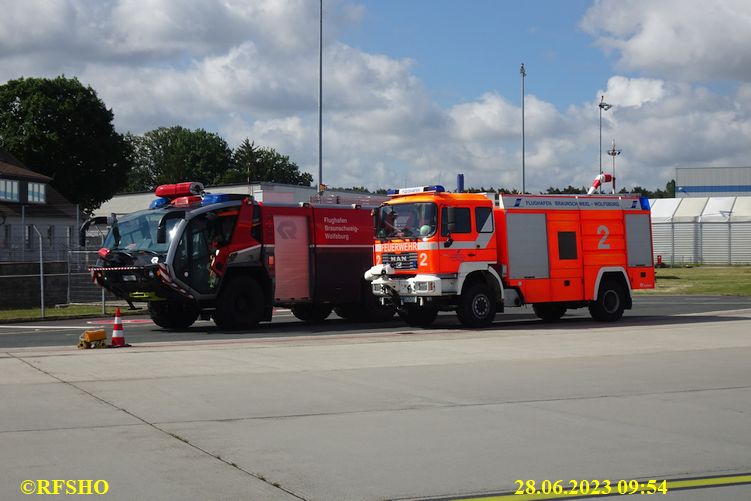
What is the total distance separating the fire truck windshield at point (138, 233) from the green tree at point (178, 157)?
3528 inches

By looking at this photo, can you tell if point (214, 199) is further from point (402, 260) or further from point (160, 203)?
point (402, 260)

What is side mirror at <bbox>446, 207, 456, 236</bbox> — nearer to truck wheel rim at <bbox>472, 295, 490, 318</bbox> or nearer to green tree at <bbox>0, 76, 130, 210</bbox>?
truck wheel rim at <bbox>472, 295, 490, 318</bbox>

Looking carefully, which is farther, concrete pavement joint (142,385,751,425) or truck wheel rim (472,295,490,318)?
truck wheel rim (472,295,490,318)

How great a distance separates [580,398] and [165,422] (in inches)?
183

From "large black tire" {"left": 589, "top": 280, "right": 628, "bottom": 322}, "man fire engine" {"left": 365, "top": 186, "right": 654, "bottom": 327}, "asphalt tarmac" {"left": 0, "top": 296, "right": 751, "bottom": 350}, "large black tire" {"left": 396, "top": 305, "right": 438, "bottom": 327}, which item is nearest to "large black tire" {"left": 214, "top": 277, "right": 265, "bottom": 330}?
"asphalt tarmac" {"left": 0, "top": 296, "right": 751, "bottom": 350}

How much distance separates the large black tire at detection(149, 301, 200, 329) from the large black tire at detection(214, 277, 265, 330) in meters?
1.11

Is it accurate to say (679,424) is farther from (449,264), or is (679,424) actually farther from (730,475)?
(449,264)

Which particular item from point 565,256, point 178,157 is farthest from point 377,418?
point 178,157

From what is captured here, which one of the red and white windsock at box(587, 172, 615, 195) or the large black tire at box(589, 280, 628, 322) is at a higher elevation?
the red and white windsock at box(587, 172, 615, 195)

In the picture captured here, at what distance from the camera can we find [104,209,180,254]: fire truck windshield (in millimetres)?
20484

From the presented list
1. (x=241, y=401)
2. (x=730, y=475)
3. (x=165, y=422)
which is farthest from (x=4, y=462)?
(x=730, y=475)

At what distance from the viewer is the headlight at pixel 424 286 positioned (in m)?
20.3

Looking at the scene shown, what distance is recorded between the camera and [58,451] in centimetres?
824

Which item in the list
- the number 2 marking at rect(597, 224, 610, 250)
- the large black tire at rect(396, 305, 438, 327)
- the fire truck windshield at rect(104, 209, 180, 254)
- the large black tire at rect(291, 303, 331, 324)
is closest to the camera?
the fire truck windshield at rect(104, 209, 180, 254)
